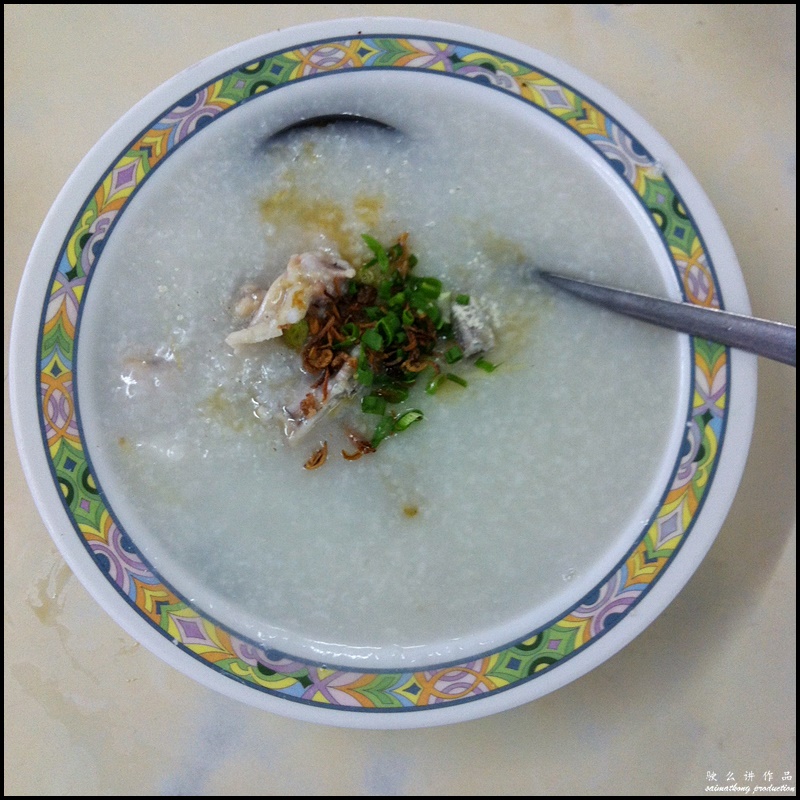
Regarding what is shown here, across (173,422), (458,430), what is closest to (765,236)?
(458,430)

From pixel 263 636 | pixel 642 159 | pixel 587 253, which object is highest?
pixel 642 159

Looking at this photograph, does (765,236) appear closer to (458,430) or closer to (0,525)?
(458,430)

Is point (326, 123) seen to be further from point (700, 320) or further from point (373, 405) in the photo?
point (700, 320)

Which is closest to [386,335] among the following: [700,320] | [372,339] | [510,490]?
[372,339]

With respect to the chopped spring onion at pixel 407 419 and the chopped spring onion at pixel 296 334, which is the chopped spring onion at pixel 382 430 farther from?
the chopped spring onion at pixel 296 334

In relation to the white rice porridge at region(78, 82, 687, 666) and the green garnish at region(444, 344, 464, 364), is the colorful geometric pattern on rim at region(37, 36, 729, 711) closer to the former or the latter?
the white rice porridge at region(78, 82, 687, 666)

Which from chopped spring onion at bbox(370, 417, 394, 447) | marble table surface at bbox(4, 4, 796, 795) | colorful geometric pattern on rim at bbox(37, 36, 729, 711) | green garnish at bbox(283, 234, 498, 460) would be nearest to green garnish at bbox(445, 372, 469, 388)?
green garnish at bbox(283, 234, 498, 460)
